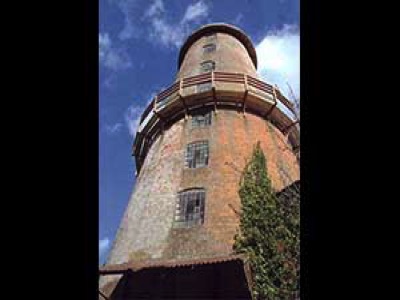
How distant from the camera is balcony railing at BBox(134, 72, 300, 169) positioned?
88.9 ft

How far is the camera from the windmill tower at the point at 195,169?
21.1m

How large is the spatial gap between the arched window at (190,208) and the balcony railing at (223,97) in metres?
5.64

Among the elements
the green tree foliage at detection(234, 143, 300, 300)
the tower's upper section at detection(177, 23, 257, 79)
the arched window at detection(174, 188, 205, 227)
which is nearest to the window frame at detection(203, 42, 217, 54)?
the tower's upper section at detection(177, 23, 257, 79)

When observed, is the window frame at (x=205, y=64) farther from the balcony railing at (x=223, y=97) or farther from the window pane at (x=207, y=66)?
the balcony railing at (x=223, y=97)

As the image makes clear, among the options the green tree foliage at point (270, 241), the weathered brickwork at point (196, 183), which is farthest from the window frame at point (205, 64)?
the green tree foliage at point (270, 241)

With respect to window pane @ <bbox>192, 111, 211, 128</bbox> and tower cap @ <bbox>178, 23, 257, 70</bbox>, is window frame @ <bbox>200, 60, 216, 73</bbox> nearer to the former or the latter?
tower cap @ <bbox>178, 23, 257, 70</bbox>

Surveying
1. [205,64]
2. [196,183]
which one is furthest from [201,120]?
[205,64]
